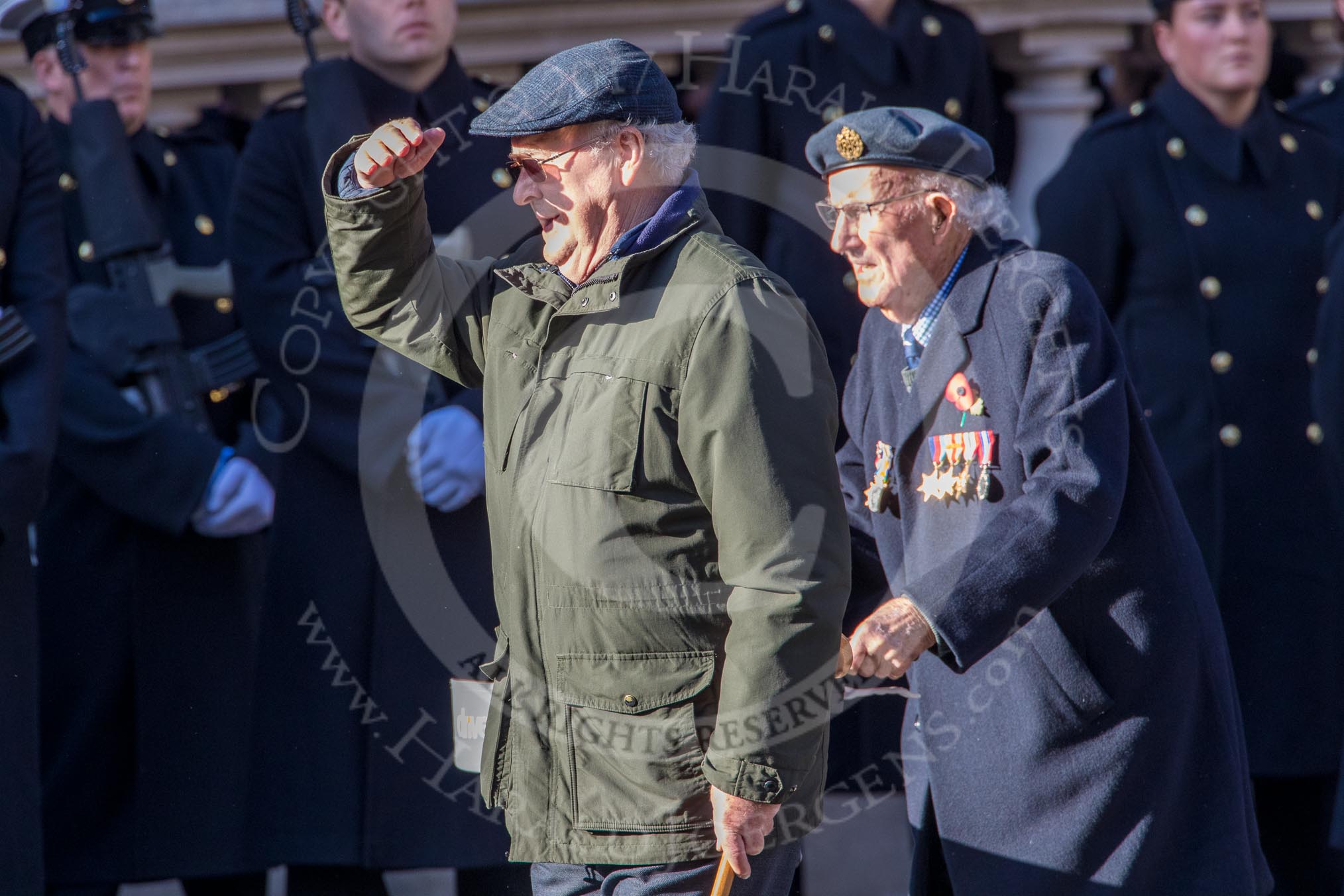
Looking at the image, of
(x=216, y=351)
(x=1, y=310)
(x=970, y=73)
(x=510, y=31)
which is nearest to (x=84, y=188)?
(x=216, y=351)

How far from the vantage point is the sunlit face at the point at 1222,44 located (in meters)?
4.62

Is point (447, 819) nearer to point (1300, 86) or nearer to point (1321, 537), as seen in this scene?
point (1321, 537)

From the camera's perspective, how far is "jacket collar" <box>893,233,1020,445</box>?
310cm

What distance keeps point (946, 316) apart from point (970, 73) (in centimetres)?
172

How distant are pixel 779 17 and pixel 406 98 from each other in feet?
3.23

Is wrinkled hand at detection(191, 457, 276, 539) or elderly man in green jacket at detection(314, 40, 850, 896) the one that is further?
wrinkled hand at detection(191, 457, 276, 539)

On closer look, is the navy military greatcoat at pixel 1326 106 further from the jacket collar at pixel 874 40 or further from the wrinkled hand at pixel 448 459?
the wrinkled hand at pixel 448 459

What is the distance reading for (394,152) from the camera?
2629 millimetres

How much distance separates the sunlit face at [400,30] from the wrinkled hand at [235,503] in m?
1.00

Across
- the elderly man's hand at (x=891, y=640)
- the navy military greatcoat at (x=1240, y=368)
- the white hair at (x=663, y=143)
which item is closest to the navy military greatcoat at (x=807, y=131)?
the navy military greatcoat at (x=1240, y=368)

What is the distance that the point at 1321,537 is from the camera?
460 cm

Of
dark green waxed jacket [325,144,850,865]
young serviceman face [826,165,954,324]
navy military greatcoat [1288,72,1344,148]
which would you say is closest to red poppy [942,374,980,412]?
young serviceman face [826,165,954,324]

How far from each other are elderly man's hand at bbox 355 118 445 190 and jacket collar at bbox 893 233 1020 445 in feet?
3.06

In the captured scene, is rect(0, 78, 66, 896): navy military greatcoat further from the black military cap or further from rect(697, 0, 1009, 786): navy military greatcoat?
rect(697, 0, 1009, 786): navy military greatcoat
